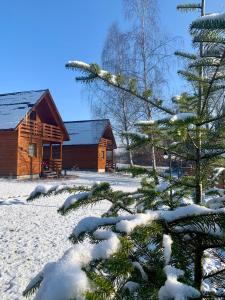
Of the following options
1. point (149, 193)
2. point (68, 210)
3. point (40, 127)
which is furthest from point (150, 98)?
point (40, 127)

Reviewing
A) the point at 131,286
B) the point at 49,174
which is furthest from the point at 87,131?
the point at 131,286

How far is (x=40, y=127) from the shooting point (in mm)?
21844

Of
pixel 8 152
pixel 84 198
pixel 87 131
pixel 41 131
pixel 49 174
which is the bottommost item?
→ pixel 49 174

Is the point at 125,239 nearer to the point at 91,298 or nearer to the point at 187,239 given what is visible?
the point at 91,298

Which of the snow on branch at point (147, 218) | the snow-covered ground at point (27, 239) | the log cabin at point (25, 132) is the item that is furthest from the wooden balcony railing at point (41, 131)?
the snow on branch at point (147, 218)

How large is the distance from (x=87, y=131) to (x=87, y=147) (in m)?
1.81

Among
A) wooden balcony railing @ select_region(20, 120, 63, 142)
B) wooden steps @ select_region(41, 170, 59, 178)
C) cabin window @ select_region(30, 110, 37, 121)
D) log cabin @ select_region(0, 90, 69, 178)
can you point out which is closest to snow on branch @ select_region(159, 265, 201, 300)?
log cabin @ select_region(0, 90, 69, 178)

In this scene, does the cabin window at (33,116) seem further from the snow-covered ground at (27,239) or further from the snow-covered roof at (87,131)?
the snow-covered ground at (27,239)

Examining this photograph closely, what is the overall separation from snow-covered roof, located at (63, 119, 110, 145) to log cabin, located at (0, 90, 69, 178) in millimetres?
6170

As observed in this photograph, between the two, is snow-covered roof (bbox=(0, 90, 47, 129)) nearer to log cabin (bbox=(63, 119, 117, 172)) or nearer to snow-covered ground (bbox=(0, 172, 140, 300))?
log cabin (bbox=(63, 119, 117, 172))

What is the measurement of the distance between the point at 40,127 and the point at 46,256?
17.7m

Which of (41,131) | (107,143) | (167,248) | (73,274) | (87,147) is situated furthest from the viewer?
(107,143)

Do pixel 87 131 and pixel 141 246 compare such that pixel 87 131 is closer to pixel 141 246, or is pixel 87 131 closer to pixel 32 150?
pixel 32 150

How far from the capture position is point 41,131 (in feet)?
72.0
